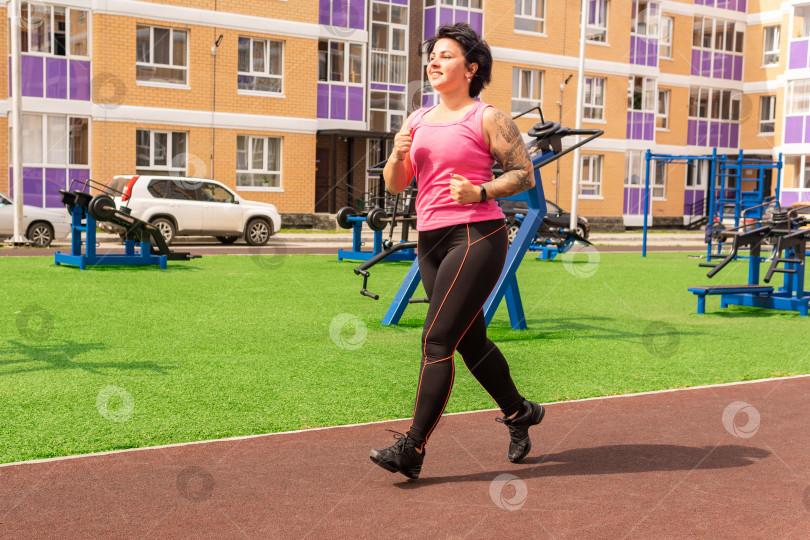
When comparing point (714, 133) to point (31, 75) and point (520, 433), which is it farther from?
point (520, 433)

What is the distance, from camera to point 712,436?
5.32 meters

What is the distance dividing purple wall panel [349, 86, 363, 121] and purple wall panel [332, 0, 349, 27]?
228cm

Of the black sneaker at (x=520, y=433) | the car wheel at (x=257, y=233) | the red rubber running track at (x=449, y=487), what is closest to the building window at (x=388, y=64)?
the car wheel at (x=257, y=233)

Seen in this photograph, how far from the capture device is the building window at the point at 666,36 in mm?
42438

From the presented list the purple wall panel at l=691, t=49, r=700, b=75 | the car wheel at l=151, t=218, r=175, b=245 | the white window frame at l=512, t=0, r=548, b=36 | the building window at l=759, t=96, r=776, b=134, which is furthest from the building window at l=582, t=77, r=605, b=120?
the car wheel at l=151, t=218, r=175, b=245

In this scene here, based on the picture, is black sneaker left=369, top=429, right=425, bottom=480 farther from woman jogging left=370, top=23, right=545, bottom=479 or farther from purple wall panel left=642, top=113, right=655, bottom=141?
purple wall panel left=642, top=113, right=655, bottom=141

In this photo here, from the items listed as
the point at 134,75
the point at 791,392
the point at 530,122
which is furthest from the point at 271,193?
the point at 791,392

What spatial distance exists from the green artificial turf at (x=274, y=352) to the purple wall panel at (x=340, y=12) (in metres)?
19.5

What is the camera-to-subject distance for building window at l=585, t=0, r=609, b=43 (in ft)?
127

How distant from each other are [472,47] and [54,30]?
25483mm

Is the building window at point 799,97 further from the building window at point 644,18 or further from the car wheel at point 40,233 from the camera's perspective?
the car wheel at point 40,233

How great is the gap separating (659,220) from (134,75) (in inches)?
996

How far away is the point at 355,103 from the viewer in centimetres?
3275

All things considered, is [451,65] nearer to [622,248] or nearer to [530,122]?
[622,248]
